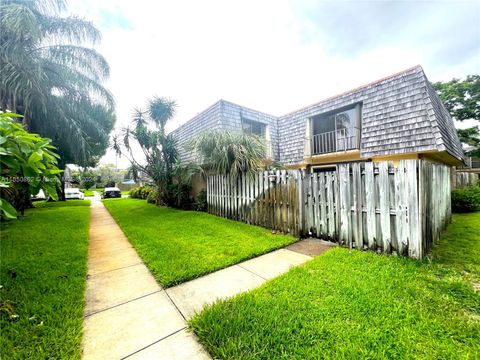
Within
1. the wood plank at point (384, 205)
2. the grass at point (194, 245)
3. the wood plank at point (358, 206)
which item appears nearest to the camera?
the grass at point (194, 245)

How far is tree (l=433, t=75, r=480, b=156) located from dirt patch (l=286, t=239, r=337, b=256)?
2029 cm

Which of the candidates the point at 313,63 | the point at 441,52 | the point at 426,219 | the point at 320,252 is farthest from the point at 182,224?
the point at 441,52

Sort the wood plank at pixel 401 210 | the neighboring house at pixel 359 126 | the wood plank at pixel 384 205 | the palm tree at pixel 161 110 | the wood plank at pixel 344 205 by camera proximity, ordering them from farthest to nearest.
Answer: the palm tree at pixel 161 110
the neighboring house at pixel 359 126
the wood plank at pixel 344 205
the wood plank at pixel 384 205
the wood plank at pixel 401 210

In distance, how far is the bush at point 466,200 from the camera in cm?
761

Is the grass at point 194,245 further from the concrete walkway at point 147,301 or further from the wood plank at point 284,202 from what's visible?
the wood plank at point 284,202

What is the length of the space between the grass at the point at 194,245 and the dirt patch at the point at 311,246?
0.20 m

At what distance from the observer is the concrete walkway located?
156cm

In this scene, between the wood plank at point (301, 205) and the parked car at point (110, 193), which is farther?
the parked car at point (110, 193)

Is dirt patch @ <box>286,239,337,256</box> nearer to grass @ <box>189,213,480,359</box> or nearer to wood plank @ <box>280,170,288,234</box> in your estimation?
wood plank @ <box>280,170,288,234</box>

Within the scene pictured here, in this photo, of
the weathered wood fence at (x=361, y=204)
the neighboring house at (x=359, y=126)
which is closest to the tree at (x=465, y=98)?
the neighboring house at (x=359, y=126)

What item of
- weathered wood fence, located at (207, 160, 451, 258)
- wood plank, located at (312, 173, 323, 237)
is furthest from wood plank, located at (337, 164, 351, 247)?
wood plank, located at (312, 173, 323, 237)

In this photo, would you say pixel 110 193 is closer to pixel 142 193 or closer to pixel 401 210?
pixel 142 193

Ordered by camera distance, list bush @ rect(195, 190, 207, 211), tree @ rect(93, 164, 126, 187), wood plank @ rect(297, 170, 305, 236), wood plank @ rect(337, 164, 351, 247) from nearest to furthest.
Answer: wood plank @ rect(337, 164, 351, 247), wood plank @ rect(297, 170, 305, 236), bush @ rect(195, 190, 207, 211), tree @ rect(93, 164, 126, 187)

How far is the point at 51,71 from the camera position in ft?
26.5
